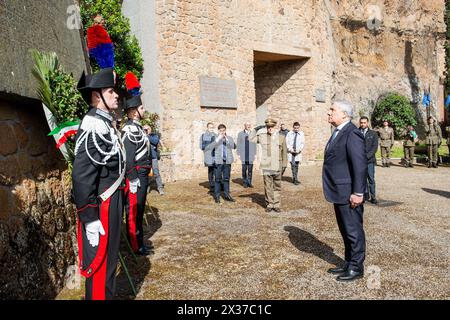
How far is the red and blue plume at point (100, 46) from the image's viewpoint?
10.6 ft

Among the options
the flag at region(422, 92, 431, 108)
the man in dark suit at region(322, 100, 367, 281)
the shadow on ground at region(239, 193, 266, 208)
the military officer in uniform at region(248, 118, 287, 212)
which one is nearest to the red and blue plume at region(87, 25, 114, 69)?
the man in dark suit at region(322, 100, 367, 281)

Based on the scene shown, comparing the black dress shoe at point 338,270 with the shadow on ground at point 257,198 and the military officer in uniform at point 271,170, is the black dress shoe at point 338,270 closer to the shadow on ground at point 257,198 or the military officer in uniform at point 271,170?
the military officer in uniform at point 271,170

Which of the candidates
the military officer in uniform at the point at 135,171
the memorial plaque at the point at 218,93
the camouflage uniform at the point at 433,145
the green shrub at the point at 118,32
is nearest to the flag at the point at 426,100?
the camouflage uniform at the point at 433,145

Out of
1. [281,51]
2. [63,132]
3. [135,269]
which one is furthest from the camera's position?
[281,51]

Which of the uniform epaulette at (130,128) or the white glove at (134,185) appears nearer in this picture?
the white glove at (134,185)

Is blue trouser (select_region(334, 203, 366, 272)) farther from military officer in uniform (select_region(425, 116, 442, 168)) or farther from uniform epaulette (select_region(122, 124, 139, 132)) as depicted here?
military officer in uniform (select_region(425, 116, 442, 168))

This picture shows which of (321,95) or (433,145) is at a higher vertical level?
(321,95)

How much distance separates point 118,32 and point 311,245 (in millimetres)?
8808

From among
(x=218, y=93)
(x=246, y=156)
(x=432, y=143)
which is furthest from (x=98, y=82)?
(x=432, y=143)

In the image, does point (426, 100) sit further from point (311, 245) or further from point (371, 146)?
point (311, 245)

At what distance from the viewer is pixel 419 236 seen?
197 inches

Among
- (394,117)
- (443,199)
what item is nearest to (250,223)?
(443,199)

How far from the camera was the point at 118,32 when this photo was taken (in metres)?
10.5

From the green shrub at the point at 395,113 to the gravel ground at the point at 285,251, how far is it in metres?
13.6
